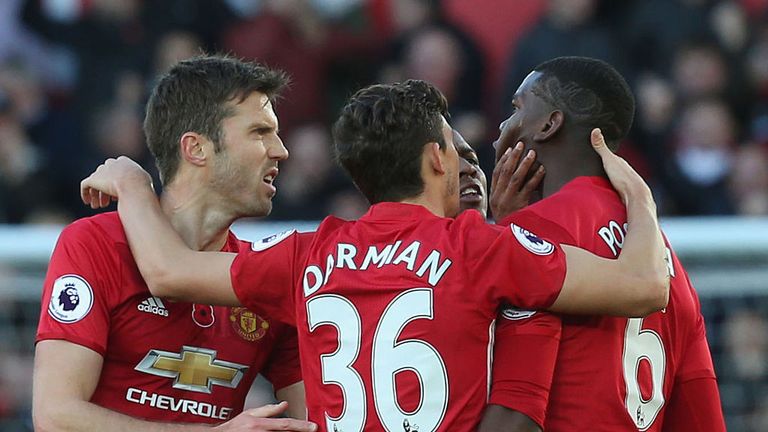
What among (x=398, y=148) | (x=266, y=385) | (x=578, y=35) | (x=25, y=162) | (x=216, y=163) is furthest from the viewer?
(x=578, y=35)

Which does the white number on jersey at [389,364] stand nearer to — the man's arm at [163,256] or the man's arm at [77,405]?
the man's arm at [77,405]

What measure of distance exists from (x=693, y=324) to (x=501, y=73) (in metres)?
5.54

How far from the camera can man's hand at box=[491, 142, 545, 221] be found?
4.36 m

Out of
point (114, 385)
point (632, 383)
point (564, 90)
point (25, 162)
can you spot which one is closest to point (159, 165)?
point (114, 385)

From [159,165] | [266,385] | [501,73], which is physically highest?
[501,73]

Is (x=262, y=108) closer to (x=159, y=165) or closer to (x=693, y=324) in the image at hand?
(x=159, y=165)

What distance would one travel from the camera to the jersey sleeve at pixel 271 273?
4074 mm

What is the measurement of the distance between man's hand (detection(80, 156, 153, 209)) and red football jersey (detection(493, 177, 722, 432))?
1.26m

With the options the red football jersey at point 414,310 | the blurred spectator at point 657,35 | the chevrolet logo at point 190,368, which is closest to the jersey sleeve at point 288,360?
the chevrolet logo at point 190,368

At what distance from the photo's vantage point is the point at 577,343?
→ 401 centimetres


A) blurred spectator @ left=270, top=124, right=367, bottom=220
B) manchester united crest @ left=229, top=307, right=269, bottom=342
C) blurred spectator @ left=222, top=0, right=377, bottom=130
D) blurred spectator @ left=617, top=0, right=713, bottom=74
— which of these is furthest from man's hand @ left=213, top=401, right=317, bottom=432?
blurred spectator @ left=617, top=0, right=713, bottom=74

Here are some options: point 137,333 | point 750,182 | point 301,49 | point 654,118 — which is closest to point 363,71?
point 301,49

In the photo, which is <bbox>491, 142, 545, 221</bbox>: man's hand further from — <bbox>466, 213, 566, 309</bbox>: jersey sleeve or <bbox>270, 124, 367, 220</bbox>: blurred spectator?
<bbox>270, 124, 367, 220</bbox>: blurred spectator

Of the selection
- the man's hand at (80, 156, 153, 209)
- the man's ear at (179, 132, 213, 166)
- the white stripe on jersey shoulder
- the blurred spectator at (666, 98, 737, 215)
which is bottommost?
the white stripe on jersey shoulder
